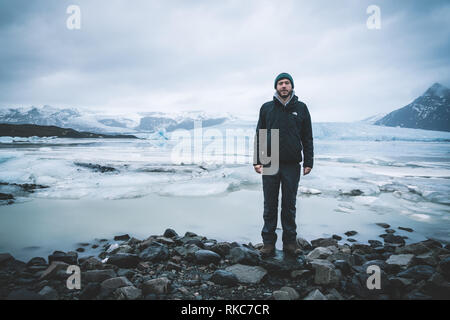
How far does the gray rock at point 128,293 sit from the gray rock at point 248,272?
0.85 metres

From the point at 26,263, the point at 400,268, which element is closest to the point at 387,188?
the point at 400,268

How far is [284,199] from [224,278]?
1.03m

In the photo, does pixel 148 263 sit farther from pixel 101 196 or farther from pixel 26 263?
pixel 101 196

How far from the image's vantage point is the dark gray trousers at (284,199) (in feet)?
9.18

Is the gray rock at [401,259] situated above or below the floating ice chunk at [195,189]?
below

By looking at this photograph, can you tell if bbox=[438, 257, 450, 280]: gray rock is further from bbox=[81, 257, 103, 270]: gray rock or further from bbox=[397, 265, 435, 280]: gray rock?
bbox=[81, 257, 103, 270]: gray rock

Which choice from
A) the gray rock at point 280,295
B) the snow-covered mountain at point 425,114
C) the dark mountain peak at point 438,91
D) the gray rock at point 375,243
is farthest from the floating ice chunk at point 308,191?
the dark mountain peak at point 438,91

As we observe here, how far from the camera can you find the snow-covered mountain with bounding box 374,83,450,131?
126 meters

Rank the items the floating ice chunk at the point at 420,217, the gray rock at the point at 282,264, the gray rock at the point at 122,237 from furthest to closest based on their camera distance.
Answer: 1. the floating ice chunk at the point at 420,217
2. the gray rock at the point at 122,237
3. the gray rock at the point at 282,264

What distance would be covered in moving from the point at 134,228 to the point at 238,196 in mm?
2728

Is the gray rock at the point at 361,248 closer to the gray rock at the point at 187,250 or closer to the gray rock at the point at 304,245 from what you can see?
the gray rock at the point at 304,245

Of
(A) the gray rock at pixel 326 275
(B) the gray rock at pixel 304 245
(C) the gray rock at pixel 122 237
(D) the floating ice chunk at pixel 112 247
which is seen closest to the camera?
(A) the gray rock at pixel 326 275

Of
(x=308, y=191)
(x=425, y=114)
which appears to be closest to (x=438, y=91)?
(x=425, y=114)

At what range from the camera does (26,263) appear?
2.86m
